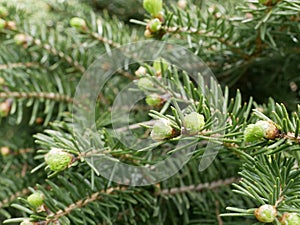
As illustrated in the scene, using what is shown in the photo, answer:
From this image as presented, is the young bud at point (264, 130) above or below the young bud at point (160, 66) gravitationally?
below

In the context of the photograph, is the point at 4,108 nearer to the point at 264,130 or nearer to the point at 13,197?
the point at 13,197

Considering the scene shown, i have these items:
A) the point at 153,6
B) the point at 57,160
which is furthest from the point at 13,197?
the point at 153,6

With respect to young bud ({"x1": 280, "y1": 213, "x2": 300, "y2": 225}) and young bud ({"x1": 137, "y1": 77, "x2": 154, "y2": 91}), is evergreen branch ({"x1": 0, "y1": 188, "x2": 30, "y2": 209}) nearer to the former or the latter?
young bud ({"x1": 137, "y1": 77, "x2": 154, "y2": 91})

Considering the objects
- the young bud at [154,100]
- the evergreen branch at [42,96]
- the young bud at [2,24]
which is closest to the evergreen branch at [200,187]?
the young bud at [154,100]

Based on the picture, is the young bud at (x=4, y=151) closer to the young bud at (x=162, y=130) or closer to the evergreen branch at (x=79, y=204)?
the evergreen branch at (x=79, y=204)

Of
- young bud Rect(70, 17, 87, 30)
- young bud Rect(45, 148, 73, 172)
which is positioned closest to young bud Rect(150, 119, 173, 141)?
young bud Rect(45, 148, 73, 172)

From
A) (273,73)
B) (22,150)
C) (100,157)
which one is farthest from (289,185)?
(22,150)
